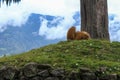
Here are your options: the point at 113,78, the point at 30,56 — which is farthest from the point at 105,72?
the point at 30,56

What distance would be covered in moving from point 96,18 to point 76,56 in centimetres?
475

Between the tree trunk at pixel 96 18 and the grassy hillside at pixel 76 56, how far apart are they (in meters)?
2.40

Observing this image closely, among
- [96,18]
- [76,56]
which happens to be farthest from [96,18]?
[76,56]

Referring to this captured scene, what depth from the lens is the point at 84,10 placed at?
69.5 feet

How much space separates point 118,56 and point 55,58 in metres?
2.29

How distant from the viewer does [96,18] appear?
68.3 ft

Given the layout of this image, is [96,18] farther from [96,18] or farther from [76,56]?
[76,56]

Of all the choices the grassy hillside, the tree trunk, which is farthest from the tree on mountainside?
the grassy hillside

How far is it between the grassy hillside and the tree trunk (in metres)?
2.40

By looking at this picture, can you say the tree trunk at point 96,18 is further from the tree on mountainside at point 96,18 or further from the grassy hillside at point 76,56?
the grassy hillside at point 76,56

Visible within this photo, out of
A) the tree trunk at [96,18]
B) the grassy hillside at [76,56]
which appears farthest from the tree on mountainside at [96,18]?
the grassy hillside at [76,56]

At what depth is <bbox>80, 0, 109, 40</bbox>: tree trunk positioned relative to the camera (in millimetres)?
20828

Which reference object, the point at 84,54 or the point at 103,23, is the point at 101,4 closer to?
the point at 103,23

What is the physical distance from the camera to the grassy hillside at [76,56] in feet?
50.0
